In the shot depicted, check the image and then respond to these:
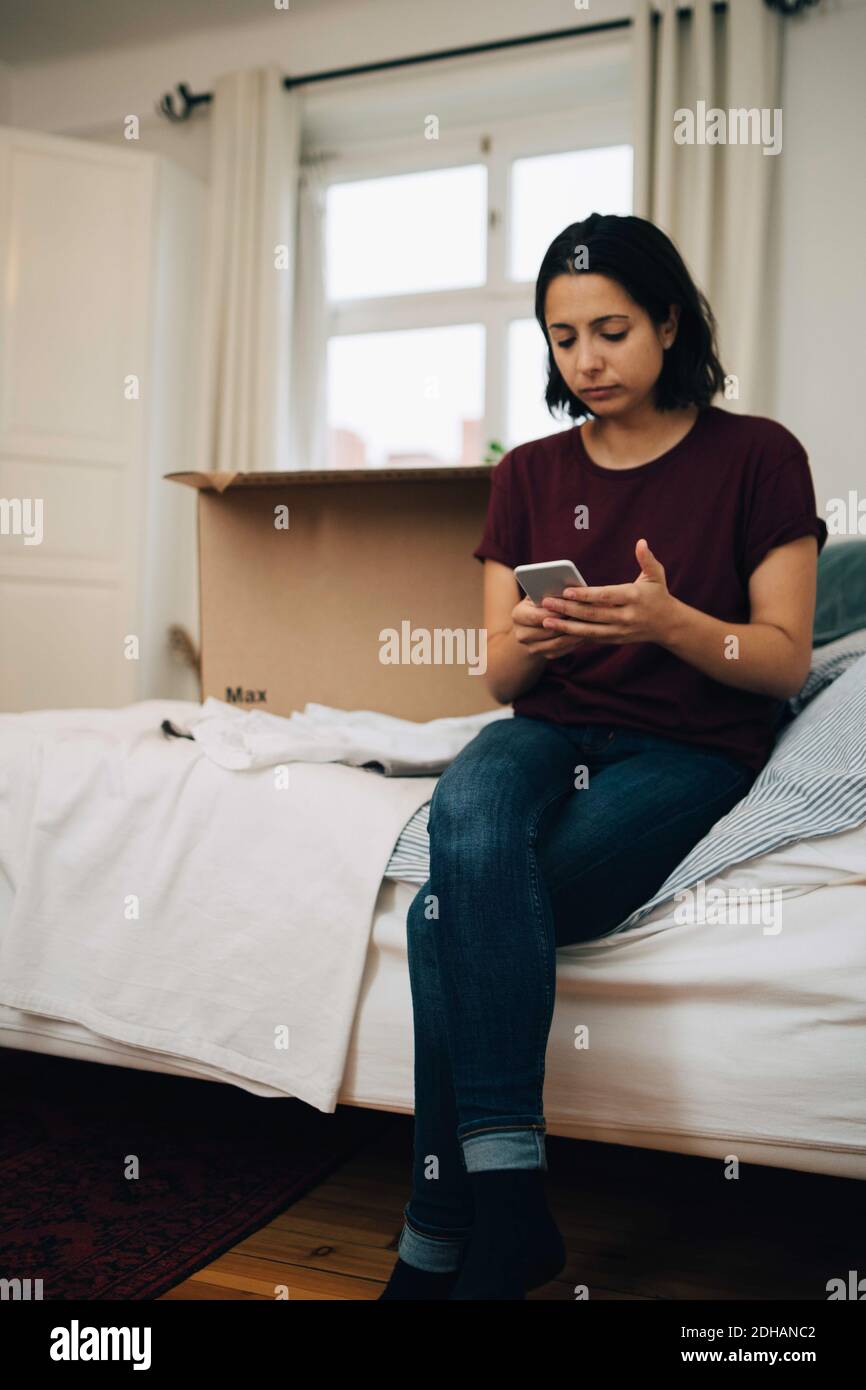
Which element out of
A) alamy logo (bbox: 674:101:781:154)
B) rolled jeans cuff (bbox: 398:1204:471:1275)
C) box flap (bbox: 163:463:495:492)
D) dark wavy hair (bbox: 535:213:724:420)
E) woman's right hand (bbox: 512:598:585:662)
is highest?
alamy logo (bbox: 674:101:781:154)

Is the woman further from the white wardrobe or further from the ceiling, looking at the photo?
the ceiling

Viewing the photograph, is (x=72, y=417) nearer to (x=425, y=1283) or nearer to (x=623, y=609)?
(x=623, y=609)

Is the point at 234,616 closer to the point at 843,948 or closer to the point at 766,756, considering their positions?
the point at 766,756

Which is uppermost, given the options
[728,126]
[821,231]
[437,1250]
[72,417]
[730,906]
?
[728,126]

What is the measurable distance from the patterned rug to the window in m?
2.26

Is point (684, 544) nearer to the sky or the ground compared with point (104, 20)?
nearer to the ground

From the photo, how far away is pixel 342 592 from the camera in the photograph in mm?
1779

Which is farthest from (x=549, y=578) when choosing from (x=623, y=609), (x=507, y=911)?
(x=507, y=911)

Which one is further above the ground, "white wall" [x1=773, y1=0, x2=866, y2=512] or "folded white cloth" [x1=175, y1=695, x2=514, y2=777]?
"white wall" [x1=773, y1=0, x2=866, y2=512]

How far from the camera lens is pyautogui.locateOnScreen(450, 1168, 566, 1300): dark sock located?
79cm

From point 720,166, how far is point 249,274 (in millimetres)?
1421

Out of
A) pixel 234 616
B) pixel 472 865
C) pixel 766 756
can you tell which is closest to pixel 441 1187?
pixel 472 865

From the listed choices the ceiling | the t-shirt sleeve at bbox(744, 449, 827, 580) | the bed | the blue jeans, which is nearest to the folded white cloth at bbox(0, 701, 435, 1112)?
the bed

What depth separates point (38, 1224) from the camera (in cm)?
107
